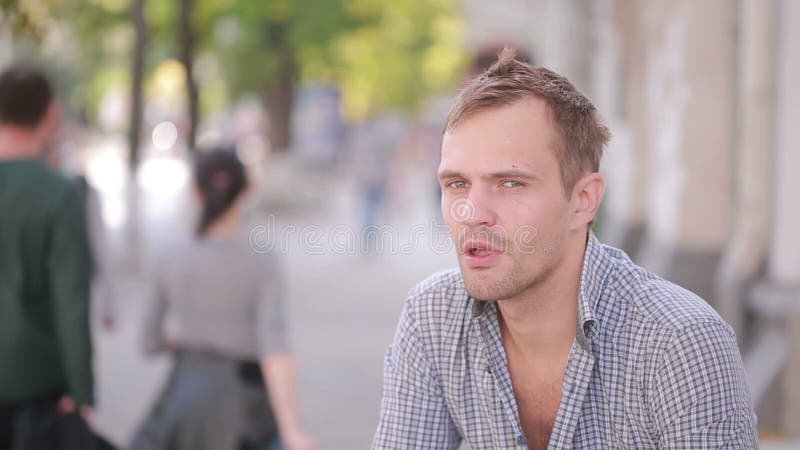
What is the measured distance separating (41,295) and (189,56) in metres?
10.9

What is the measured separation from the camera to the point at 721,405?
7.80 feet

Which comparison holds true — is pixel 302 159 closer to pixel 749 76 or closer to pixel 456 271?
pixel 749 76

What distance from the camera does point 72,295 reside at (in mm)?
4398

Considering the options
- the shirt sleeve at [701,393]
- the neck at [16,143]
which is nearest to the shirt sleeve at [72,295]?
the neck at [16,143]

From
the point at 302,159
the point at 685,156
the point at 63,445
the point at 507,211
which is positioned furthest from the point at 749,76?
the point at 302,159

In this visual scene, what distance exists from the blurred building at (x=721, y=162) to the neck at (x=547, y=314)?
4.30 m

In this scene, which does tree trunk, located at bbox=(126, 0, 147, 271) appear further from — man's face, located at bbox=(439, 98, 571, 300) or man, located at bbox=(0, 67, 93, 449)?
man's face, located at bbox=(439, 98, 571, 300)

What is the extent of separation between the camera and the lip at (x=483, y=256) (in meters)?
2.51

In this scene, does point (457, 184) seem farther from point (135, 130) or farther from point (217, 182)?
point (135, 130)

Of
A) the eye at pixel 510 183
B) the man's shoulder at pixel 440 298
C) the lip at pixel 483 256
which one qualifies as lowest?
the man's shoulder at pixel 440 298

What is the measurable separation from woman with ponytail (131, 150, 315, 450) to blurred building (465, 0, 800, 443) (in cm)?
295

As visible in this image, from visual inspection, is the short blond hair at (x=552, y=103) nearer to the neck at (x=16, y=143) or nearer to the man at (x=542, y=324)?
the man at (x=542, y=324)

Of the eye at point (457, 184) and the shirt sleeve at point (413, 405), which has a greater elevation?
the eye at point (457, 184)

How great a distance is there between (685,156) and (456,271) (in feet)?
22.2
